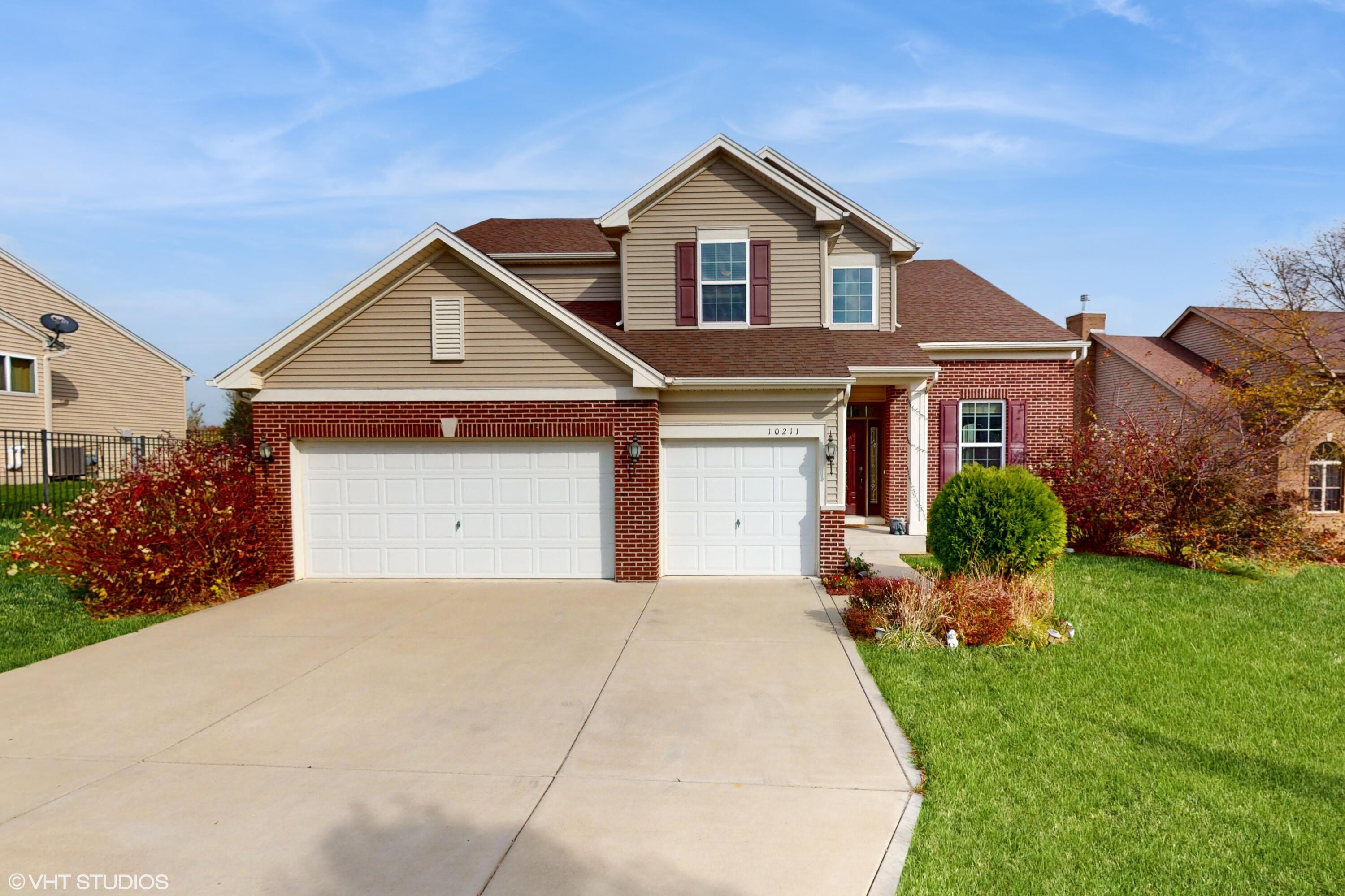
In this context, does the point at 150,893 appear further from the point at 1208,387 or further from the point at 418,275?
the point at 1208,387

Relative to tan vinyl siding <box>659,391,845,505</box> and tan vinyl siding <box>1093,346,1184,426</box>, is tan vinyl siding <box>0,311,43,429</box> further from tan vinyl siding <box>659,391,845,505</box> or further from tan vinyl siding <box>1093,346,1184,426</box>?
tan vinyl siding <box>1093,346,1184,426</box>

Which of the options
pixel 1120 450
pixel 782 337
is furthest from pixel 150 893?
pixel 1120 450

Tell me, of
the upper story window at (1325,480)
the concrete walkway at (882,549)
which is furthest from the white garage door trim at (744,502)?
the upper story window at (1325,480)

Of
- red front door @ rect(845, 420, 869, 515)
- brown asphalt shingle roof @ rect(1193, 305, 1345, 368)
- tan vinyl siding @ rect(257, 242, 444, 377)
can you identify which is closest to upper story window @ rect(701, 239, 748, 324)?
tan vinyl siding @ rect(257, 242, 444, 377)

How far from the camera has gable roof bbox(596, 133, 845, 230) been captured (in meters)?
12.2

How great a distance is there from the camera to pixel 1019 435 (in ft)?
52.7

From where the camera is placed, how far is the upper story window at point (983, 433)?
1625 centimetres

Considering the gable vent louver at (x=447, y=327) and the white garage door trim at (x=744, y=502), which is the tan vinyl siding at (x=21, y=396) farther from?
the white garage door trim at (x=744, y=502)

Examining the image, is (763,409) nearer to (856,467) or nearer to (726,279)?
(726,279)

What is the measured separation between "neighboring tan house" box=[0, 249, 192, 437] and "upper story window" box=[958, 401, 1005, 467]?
2045 cm

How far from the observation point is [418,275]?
11.1 m

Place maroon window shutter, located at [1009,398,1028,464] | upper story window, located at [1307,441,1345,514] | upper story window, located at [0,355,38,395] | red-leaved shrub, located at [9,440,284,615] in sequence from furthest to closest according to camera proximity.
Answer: upper story window, located at [0,355,38,395]
upper story window, located at [1307,441,1345,514]
maroon window shutter, located at [1009,398,1028,464]
red-leaved shrub, located at [9,440,284,615]

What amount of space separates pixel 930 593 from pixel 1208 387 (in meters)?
15.3

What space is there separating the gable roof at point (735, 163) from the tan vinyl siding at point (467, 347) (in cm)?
277
